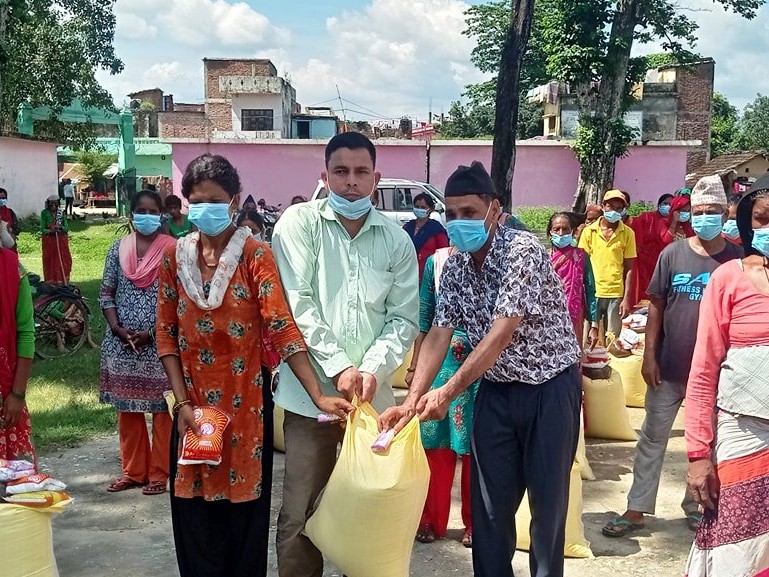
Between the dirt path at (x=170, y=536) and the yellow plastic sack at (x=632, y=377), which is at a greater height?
the yellow plastic sack at (x=632, y=377)

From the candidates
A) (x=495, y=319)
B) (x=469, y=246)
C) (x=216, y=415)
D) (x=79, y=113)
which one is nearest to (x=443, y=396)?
(x=495, y=319)

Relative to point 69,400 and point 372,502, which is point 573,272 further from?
point 69,400

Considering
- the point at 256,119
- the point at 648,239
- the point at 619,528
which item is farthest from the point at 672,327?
the point at 256,119

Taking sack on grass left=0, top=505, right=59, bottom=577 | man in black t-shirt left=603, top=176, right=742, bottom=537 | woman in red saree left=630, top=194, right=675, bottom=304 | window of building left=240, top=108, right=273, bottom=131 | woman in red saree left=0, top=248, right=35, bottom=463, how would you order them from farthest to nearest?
1. window of building left=240, top=108, right=273, bottom=131
2. woman in red saree left=630, top=194, right=675, bottom=304
3. man in black t-shirt left=603, top=176, right=742, bottom=537
4. woman in red saree left=0, top=248, right=35, bottom=463
5. sack on grass left=0, top=505, right=59, bottom=577

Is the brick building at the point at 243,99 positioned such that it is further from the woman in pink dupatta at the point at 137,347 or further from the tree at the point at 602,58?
the woman in pink dupatta at the point at 137,347

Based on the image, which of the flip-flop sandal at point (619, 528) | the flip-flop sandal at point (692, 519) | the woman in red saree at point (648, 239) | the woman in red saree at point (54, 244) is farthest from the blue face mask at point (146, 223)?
the woman in red saree at point (54, 244)

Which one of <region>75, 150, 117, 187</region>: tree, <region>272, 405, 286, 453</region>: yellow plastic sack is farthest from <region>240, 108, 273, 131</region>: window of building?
<region>272, 405, 286, 453</region>: yellow plastic sack

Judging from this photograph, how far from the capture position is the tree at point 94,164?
38.2 m

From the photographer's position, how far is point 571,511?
3916 millimetres

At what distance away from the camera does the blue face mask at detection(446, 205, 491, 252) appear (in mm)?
2906

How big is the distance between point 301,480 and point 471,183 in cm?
133

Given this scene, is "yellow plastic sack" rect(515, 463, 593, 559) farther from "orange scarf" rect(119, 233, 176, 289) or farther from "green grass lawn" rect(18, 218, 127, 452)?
"green grass lawn" rect(18, 218, 127, 452)

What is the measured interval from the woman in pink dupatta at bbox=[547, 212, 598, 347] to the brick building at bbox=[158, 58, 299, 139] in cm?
3226

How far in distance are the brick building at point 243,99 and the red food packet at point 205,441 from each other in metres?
35.1
